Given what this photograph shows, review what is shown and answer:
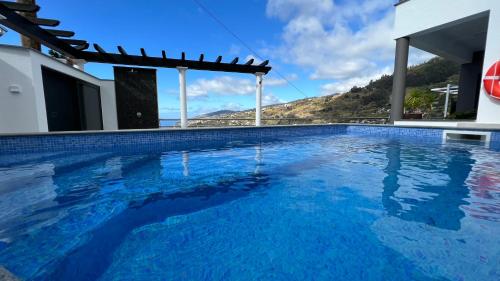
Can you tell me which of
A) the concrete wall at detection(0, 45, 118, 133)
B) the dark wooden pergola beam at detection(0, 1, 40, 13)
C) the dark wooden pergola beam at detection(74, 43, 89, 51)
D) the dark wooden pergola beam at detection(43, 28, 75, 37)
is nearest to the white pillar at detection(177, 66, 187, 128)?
the dark wooden pergola beam at detection(74, 43, 89, 51)

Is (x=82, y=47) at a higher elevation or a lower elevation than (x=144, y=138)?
higher

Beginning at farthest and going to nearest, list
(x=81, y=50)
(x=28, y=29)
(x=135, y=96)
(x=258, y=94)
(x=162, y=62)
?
(x=258, y=94)
(x=135, y=96)
(x=162, y=62)
(x=81, y=50)
(x=28, y=29)

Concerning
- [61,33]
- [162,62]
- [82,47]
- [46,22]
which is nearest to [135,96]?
[162,62]

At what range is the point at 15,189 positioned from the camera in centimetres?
287

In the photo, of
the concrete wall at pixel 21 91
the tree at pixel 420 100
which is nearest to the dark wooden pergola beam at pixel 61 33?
the concrete wall at pixel 21 91

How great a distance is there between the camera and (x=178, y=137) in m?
7.75

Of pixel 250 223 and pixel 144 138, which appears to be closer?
pixel 250 223

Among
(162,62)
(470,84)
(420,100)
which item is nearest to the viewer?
(162,62)

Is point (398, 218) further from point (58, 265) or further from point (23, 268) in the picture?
point (23, 268)

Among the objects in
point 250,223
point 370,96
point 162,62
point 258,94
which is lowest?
point 250,223

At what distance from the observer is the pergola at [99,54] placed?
459 centimetres

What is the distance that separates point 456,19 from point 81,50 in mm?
12976

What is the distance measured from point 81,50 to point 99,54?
566 mm

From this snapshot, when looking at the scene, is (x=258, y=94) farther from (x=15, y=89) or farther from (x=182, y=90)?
(x=15, y=89)
